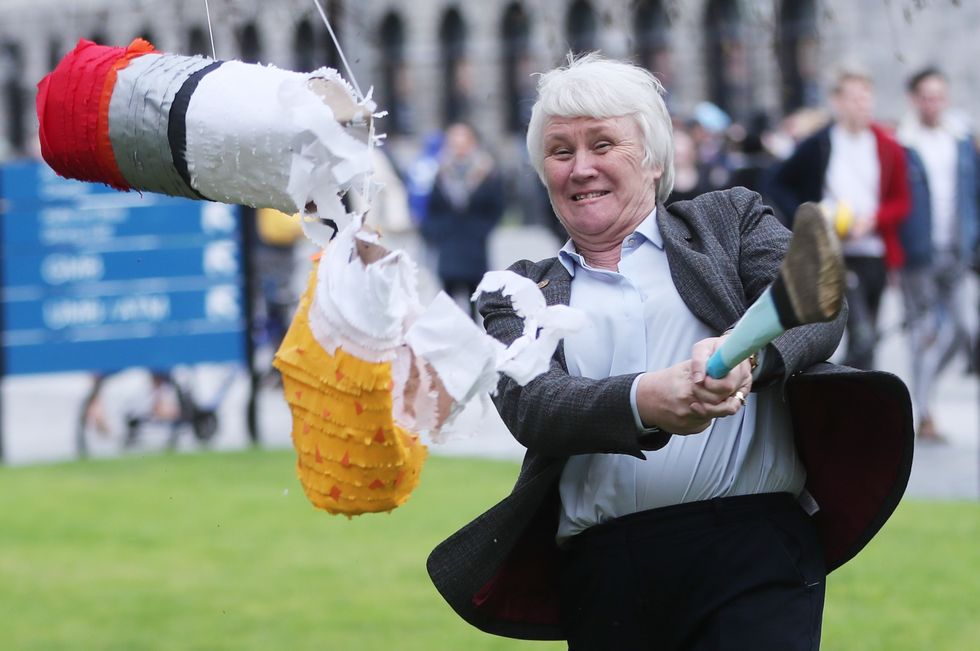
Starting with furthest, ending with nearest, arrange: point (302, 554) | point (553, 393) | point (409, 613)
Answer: point (302, 554) < point (409, 613) < point (553, 393)

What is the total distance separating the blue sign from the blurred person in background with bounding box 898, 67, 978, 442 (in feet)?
13.9

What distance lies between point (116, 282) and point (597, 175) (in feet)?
27.4

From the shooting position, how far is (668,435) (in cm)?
312

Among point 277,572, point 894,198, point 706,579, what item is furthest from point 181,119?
point 894,198

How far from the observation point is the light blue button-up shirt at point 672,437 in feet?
10.7

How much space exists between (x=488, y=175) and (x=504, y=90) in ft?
86.9

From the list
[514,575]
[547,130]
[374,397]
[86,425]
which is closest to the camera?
[374,397]

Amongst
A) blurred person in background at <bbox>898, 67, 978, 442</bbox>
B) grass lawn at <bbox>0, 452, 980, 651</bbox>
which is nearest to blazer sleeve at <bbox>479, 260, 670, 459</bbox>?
grass lawn at <bbox>0, 452, 980, 651</bbox>

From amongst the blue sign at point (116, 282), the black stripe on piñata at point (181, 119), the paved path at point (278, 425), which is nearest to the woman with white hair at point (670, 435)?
the black stripe on piñata at point (181, 119)

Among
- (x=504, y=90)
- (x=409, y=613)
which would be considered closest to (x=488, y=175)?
(x=409, y=613)

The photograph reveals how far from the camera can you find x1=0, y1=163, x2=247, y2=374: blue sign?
11.2 meters

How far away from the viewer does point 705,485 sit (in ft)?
10.7

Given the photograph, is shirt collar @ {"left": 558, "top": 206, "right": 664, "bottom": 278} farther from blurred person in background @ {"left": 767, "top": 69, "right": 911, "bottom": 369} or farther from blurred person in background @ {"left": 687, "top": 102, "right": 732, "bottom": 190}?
blurred person in background @ {"left": 687, "top": 102, "right": 732, "bottom": 190}

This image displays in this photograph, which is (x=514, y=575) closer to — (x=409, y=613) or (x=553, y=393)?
(x=553, y=393)
